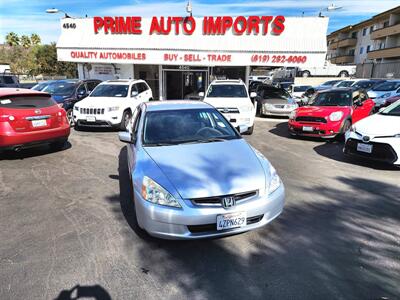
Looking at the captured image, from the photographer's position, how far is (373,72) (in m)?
36.5

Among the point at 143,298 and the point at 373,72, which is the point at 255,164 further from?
the point at 373,72

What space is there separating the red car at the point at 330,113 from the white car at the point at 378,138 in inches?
67.5

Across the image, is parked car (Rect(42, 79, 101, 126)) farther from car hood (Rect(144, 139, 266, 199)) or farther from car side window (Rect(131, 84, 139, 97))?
car hood (Rect(144, 139, 266, 199))

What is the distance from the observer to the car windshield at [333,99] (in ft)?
30.5

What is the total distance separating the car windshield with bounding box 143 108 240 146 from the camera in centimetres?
429

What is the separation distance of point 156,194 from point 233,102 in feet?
24.6

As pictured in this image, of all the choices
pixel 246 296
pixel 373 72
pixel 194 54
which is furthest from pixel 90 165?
pixel 373 72

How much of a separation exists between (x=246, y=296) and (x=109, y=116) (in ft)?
27.4

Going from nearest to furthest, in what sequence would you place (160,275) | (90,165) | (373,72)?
1. (160,275)
2. (90,165)
3. (373,72)

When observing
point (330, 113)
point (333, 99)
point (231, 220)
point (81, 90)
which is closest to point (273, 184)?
point (231, 220)

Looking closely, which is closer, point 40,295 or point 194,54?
point 40,295

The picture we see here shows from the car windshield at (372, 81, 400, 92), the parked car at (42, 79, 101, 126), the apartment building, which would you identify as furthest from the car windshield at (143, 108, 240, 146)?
the apartment building

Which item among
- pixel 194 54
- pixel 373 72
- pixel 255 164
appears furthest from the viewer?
pixel 373 72

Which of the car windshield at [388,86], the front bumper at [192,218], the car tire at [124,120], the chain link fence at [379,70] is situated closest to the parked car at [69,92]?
the car tire at [124,120]
